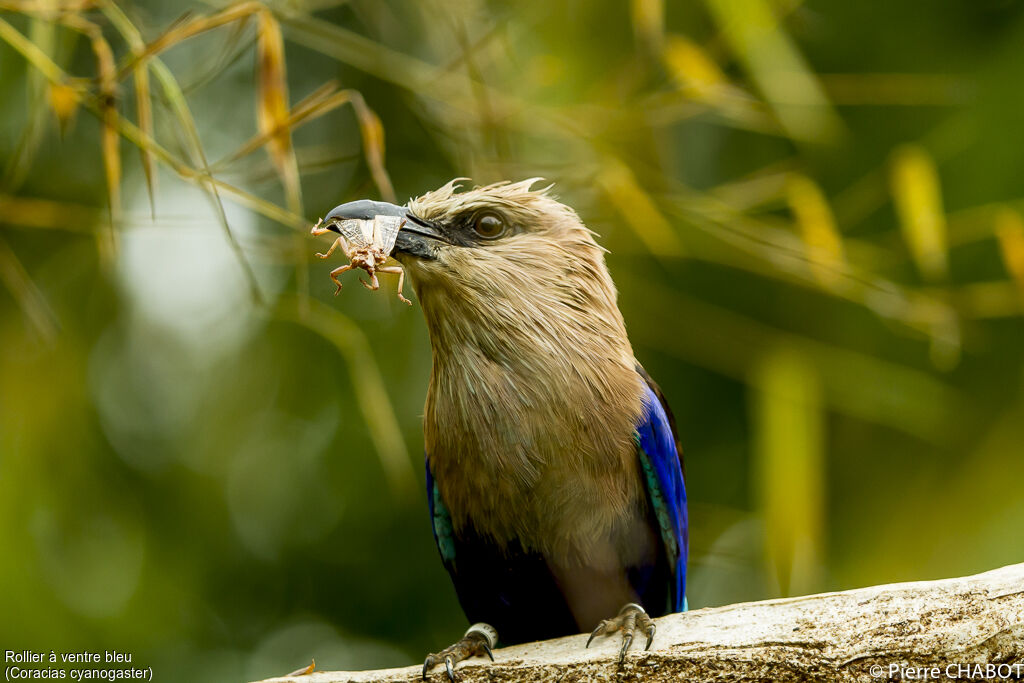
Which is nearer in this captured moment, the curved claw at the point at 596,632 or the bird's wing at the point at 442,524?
the curved claw at the point at 596,632

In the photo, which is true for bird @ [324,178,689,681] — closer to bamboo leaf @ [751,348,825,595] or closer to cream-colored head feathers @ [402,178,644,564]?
cream-colored head feathers @ [402,178,644,564]

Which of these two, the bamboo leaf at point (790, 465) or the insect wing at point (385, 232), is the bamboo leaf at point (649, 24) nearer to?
the bamboo leaf at point (790, 465)

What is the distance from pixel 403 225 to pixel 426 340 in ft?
9.72

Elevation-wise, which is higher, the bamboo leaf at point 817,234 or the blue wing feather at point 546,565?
the bamboo leaf at point 817,234

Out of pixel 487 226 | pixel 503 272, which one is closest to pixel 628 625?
pixel 503 272

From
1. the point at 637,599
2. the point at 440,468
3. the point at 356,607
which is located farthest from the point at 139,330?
the point at 637,599

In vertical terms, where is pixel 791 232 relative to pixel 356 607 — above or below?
above

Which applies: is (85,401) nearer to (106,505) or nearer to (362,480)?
(106,505)

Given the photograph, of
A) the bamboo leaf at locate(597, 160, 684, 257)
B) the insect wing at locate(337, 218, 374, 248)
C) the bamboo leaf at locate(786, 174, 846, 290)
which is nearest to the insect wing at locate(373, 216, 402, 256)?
the insect wing at locate(337, 218, 374, 248)

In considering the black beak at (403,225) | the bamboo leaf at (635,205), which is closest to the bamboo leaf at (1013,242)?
the bamboo leaf at (635,205)

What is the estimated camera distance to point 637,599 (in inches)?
147

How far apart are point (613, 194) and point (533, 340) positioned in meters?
1.70

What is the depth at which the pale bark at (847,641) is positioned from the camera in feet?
9.16

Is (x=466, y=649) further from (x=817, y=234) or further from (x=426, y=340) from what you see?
(x=426, y=340)
